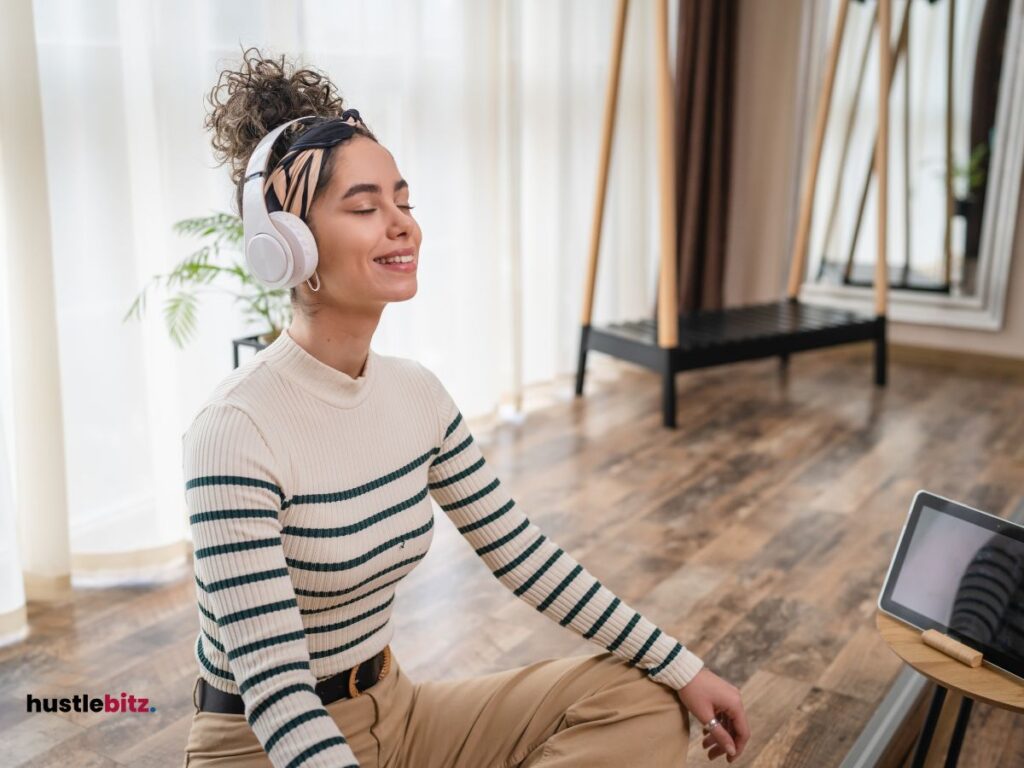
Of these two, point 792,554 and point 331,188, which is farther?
point 792,554

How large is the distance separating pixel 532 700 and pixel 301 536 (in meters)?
0.35

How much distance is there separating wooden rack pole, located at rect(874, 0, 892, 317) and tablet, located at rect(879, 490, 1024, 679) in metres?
2.54

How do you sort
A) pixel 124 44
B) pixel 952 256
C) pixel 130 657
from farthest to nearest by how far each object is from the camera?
1. pixel 952 256
2. pixel 124 44
3. pixel 130 657

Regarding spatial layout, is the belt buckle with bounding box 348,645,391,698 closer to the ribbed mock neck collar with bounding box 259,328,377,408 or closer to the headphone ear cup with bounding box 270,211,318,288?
the ribbed mock neck collar with bounding box 259,328,377,408

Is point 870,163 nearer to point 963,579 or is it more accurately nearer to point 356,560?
point 963,579

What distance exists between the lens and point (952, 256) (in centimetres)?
418

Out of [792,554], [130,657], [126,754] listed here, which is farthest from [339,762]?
[792,554]

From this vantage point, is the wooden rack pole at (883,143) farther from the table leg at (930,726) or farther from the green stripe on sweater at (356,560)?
the green stripe on sweater at (356,560)

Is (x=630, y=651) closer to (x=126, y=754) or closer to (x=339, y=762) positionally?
(x=339, y=762)

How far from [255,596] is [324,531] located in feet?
0.40

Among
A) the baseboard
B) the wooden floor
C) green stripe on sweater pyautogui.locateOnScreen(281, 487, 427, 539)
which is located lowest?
the wooden floor

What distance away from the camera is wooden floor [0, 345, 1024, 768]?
1736mm

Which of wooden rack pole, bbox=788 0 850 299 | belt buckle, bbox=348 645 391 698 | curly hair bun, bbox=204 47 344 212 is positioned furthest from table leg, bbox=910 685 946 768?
wooden rack pole, bbox=788 0 850 299

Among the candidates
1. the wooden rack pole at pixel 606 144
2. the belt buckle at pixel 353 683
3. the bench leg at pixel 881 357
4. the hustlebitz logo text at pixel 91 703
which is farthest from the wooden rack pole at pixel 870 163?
the belt buckle at pixel 353 683
